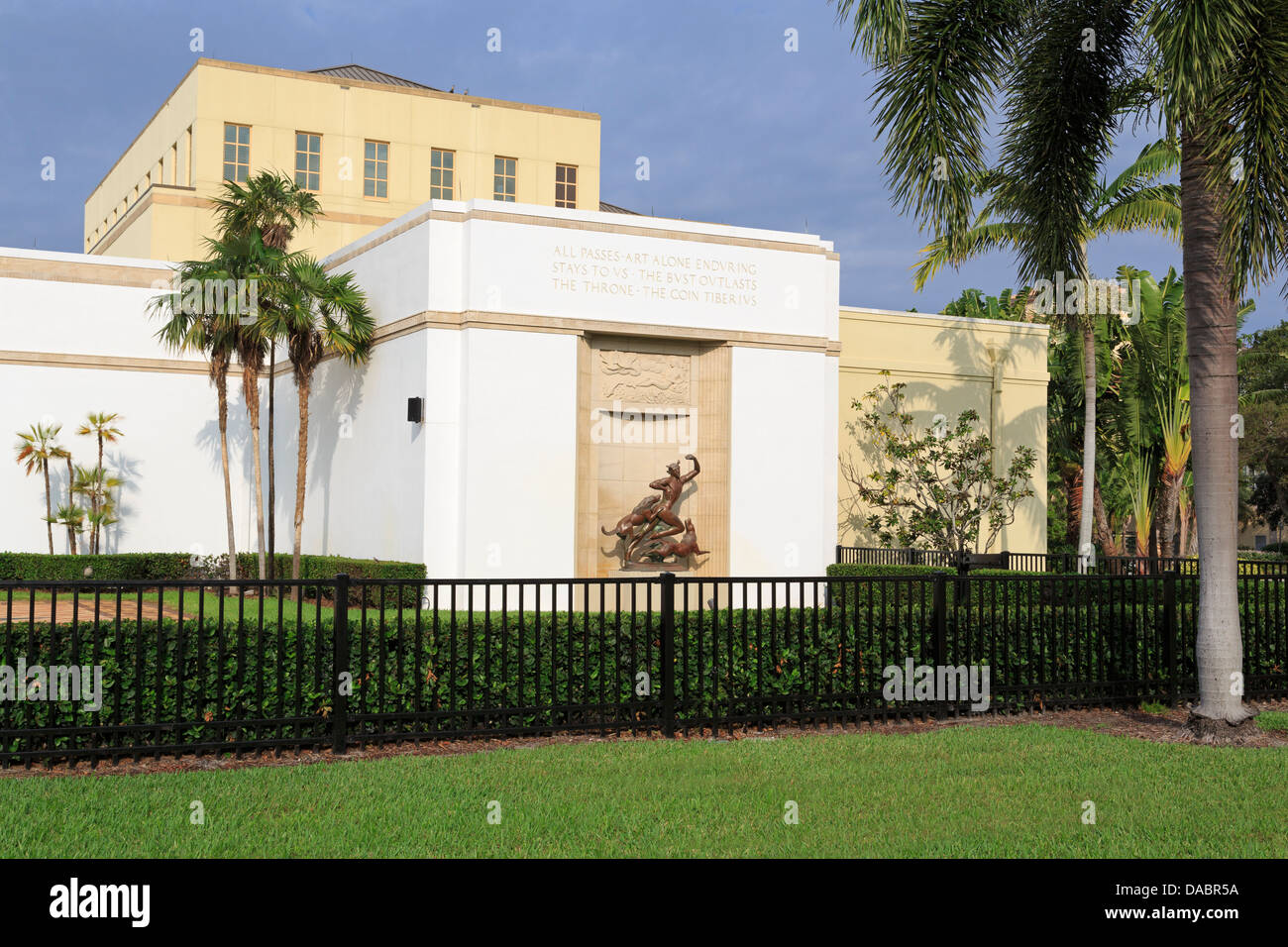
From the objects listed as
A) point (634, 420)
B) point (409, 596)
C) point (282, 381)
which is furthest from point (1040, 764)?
point (282, 381)

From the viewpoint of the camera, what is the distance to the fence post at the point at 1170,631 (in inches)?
435

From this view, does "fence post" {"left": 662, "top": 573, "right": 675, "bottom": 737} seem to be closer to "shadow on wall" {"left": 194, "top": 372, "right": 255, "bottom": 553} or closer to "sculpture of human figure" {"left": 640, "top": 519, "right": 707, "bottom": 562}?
"sculpture of human figure" {"left": 640, "top": 519, "right": 707, "bottom": 562}

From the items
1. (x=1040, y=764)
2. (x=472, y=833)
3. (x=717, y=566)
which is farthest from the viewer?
A: (x=717, y=566)

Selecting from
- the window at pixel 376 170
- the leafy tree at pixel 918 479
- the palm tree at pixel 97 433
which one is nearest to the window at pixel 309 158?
the window at pixel 376 170

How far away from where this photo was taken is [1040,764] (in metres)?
8.06

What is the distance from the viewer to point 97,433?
82.6 ft

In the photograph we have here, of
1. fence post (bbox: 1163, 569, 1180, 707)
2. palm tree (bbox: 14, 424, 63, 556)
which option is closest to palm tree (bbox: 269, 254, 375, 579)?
palm tree (bbox: 14, 424, 63, 556)

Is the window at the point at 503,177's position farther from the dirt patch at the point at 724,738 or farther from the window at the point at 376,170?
the dirt patch at the point at 724,738

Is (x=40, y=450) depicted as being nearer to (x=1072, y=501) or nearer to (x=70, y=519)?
(x=70, y=519)

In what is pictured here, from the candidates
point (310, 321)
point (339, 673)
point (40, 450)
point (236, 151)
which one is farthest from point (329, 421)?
point (236, 151)

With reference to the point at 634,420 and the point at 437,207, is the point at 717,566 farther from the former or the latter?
the point at 437,207

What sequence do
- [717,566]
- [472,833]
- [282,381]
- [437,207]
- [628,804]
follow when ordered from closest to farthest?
[472,833], [628,804], [437,207], [717,566], [282,381]

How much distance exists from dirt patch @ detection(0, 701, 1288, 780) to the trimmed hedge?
32.9ft
